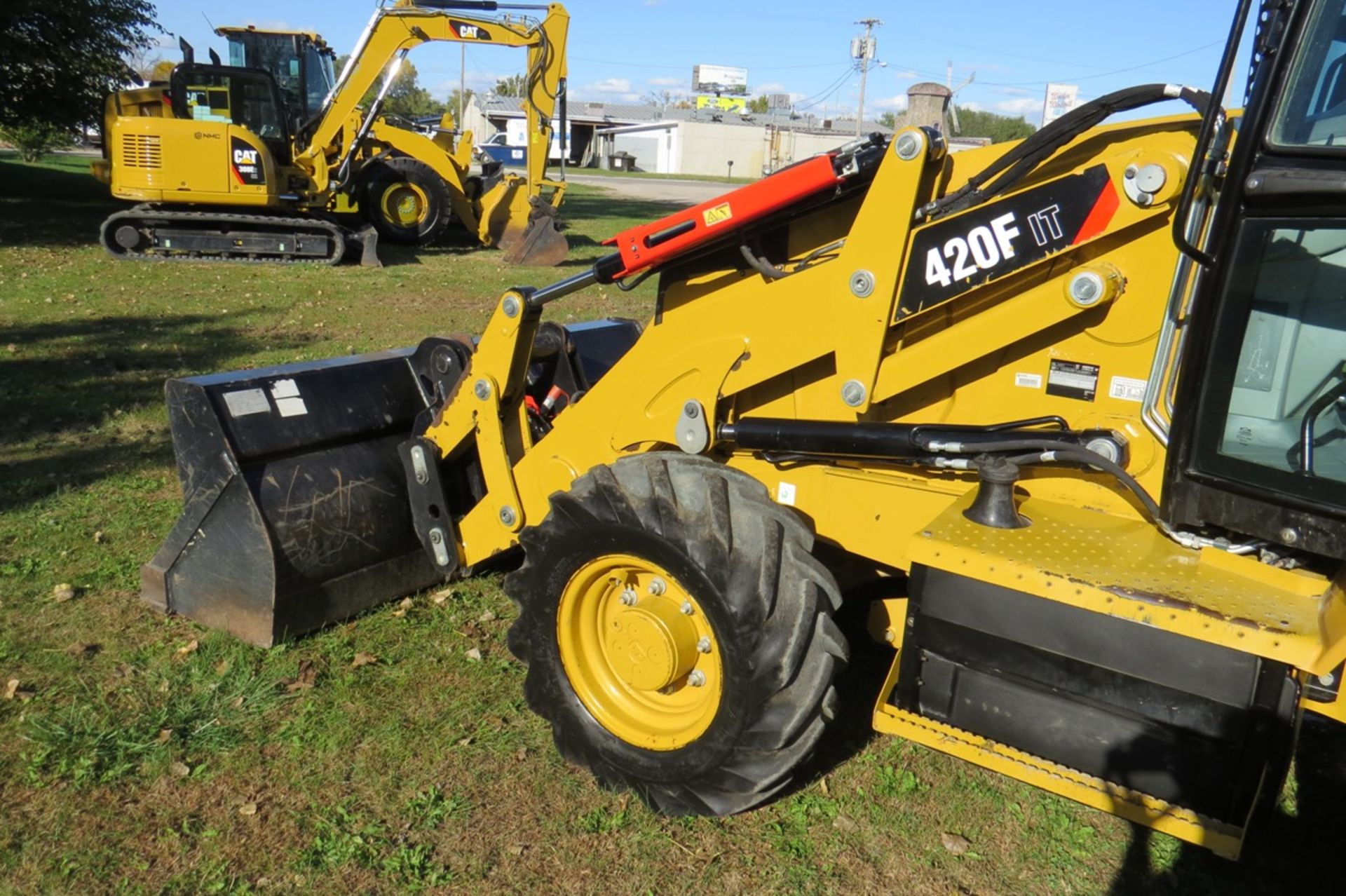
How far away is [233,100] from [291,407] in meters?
13.2

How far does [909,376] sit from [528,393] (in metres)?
2.26

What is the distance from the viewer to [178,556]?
172 inches

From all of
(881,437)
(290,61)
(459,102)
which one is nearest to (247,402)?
(881,437)

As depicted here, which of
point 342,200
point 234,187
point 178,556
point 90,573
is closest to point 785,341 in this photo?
point 178,556

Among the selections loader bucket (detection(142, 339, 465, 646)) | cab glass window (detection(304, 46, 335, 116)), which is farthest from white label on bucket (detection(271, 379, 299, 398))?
cab glass window (detection(304, 46, 335, 116))

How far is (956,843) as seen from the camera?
3348 millimetres

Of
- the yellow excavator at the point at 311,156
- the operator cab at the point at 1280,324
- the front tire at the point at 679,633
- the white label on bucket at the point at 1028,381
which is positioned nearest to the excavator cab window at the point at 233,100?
the yellow excavator at the point at 311,156

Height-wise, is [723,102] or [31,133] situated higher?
[723,102]

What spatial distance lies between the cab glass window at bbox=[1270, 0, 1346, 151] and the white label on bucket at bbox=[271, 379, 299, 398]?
366 centimetres

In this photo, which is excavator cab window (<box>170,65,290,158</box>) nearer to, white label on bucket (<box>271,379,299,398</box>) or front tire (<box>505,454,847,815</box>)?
white label on bucket (<box>271,379,299,398</box>)

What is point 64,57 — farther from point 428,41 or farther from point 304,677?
point 304,677

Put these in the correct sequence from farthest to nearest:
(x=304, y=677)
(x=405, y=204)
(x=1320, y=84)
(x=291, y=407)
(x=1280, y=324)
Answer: (x=405, y=204) < (x=291, y=407) < (x=304, y=677) < (x=1280, y=324) < (x=1320, y=84)

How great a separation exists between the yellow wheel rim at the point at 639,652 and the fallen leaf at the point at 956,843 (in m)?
0.83

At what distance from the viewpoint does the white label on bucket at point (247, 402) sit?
4.25 metres
